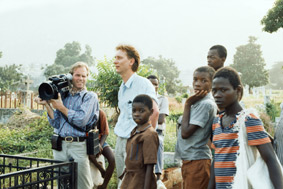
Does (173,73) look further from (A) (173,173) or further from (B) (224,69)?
(B) (224,69)

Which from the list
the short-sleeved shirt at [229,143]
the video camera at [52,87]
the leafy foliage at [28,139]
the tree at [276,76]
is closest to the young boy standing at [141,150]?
the short-sleeved shirt at [229,143]

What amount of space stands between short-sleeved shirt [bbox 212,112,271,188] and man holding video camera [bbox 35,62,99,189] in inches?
65.2

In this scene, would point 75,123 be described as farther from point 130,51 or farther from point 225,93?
point 225,93

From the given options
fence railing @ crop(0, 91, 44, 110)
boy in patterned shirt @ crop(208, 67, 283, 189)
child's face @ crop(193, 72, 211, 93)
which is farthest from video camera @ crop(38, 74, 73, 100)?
fence railing @ crop(0, 91, 44, 110)

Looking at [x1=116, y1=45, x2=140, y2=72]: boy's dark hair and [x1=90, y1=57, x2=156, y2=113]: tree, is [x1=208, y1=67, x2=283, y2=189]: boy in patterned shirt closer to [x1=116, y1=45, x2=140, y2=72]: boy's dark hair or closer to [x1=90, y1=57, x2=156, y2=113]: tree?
[x1=116, y1=45, x2=140, y2=72]: boy's dark hair

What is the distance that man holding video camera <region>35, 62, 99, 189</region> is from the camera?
133 inches

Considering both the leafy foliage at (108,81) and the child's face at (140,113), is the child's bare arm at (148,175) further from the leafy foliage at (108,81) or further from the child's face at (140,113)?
the leafy foliage at (108,81)

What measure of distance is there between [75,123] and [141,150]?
95cm

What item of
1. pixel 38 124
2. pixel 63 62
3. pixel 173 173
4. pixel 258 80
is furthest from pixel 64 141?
pixel 63 62

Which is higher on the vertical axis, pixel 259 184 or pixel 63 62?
pixel 63 62

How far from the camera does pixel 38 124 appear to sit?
1117 cm

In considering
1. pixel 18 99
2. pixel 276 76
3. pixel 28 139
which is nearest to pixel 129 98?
pixel 28 139

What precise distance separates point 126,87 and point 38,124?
8.64 m

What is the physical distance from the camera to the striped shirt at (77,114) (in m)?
3.40
